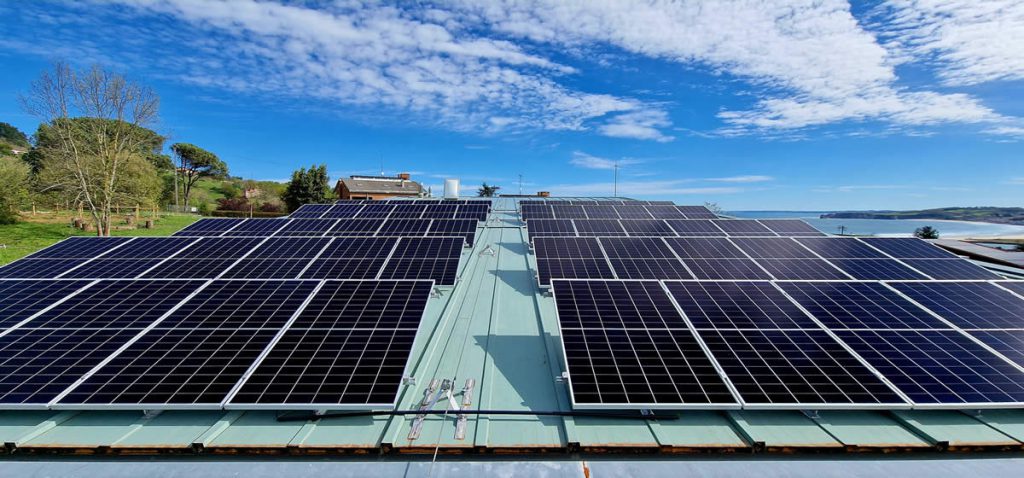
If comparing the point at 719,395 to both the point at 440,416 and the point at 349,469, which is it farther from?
the point at 349,469

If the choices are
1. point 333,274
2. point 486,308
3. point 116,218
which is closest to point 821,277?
point 486,308

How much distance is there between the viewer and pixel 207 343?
7.59 metres

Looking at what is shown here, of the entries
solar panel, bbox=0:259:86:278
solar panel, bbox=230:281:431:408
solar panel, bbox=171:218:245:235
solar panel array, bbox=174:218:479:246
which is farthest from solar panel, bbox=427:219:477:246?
solar panel, bbox=171:218:245:235

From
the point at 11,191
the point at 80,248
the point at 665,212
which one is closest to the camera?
the point at 80,248

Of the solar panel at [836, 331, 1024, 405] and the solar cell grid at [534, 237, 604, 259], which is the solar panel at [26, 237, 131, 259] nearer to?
the solar cell grid at [534, 237, 604, 259]

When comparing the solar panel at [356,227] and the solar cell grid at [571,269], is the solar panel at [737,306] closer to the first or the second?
the solar cell grid at [571,269]

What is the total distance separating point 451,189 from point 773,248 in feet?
101

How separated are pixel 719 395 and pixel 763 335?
8.31ft

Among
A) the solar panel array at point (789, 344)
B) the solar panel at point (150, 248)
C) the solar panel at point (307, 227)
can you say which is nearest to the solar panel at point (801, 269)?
the solar panel array at point (789, 344)

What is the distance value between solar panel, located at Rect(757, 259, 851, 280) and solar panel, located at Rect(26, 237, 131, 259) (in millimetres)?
26497

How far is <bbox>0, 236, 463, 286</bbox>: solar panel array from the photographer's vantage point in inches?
493

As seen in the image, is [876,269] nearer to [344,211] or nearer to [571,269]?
[571,269]

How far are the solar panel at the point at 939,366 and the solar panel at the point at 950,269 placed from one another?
23.2 ft

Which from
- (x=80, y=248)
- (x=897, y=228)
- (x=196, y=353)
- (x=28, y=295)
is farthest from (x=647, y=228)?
(x=897, y=228)
